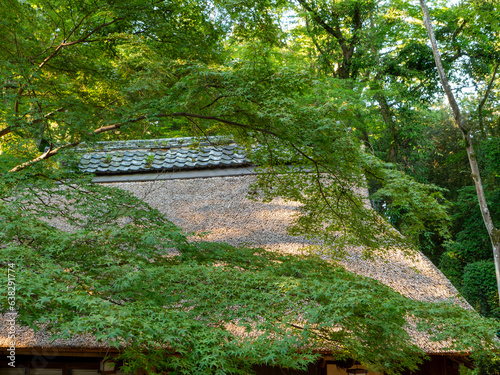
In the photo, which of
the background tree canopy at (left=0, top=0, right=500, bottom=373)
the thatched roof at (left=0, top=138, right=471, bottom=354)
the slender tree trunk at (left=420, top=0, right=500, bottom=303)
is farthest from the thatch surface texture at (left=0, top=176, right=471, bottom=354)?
the slender tree trunk at (left=420, top=0, right=500, bottom=303)

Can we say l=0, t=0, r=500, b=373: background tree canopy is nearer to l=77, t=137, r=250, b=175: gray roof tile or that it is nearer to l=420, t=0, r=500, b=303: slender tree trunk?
l=77, t=137, r=250, b=175: gray roof tile

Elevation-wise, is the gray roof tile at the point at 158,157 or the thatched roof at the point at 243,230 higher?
the gray roof tile at the point at 158,157

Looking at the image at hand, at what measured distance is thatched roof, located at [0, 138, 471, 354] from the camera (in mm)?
3311

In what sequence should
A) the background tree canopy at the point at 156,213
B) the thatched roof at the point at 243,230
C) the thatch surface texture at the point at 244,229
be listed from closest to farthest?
the background tree canopy at the point at 156,213, the thatched roof at the point at 243,230, the thatch surface texture at the point at 244,229

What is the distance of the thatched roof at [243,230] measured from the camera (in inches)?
130

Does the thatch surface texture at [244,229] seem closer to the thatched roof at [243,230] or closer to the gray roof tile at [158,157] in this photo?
the thatched roof at [243,230]

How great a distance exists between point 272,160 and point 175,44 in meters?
1.61

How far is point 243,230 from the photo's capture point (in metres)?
4.59

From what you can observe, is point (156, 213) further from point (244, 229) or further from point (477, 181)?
point (477, 181)

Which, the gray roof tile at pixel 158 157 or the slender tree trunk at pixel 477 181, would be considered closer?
the gray roof tile at pixel 158 157

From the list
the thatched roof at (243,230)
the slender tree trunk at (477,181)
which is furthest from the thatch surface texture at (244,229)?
the slender tree trunk at (477,181)

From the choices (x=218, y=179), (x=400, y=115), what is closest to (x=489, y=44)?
(x=400, y=115)

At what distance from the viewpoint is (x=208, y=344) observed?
6.42ft

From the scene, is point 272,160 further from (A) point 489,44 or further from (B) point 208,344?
(A) point 489,44
